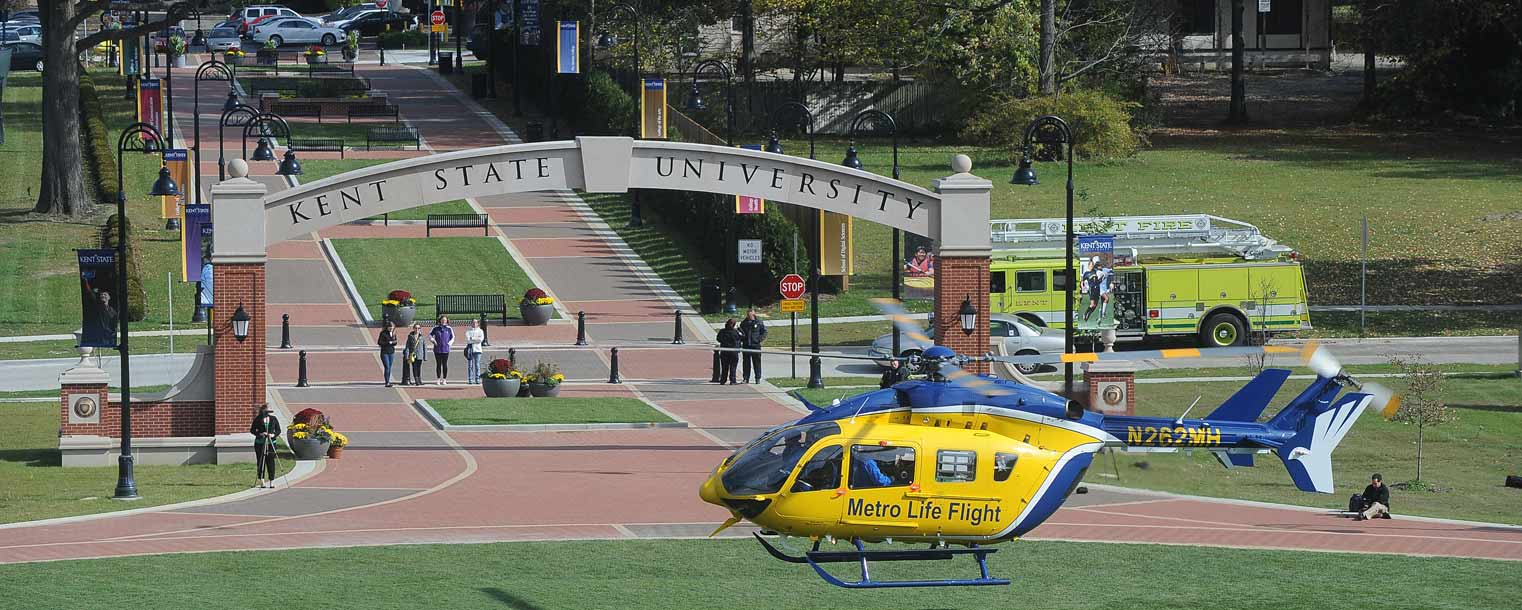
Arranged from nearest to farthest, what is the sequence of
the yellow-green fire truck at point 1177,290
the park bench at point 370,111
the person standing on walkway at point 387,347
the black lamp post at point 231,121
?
the person standing on walkway at point 387,347 < the yellow-green fire truck at point 1177,290 < the black lamp post at point 231,121 < the park bench at point 370,111

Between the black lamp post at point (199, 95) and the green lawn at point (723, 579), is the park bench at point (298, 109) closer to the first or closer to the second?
the black lamp post at point (199, 95)

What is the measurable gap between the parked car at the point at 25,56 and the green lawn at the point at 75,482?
56.7 m

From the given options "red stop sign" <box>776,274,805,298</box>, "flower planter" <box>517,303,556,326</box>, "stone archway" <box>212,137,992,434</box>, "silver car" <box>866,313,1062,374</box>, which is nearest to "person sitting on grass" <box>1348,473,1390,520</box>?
"stone archway" <box>212,137,992,434</box>

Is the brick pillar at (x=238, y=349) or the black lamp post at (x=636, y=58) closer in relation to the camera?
the brick pillar at (x=238, y=349)

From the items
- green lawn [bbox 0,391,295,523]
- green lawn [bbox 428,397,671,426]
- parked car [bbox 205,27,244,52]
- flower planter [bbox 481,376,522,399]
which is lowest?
green lawn [bbox 0,391,295,523]

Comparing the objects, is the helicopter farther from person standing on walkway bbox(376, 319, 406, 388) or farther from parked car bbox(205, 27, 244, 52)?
parked car bbox(205, 27, 244, 52)

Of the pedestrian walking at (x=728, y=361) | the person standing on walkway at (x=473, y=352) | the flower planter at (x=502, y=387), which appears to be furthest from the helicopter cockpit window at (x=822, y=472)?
the person standing on walkway at (x=473, y=352)

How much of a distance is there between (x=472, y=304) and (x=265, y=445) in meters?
18.1

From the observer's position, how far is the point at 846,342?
1656 inches

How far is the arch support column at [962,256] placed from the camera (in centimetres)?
3095

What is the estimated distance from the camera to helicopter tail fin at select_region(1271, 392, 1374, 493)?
1958 cm

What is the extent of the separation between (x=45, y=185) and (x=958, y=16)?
28.8 m

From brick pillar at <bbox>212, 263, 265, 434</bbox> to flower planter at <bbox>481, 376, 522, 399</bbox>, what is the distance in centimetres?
682

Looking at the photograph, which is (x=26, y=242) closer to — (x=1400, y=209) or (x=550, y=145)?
(x=550, y=145)
